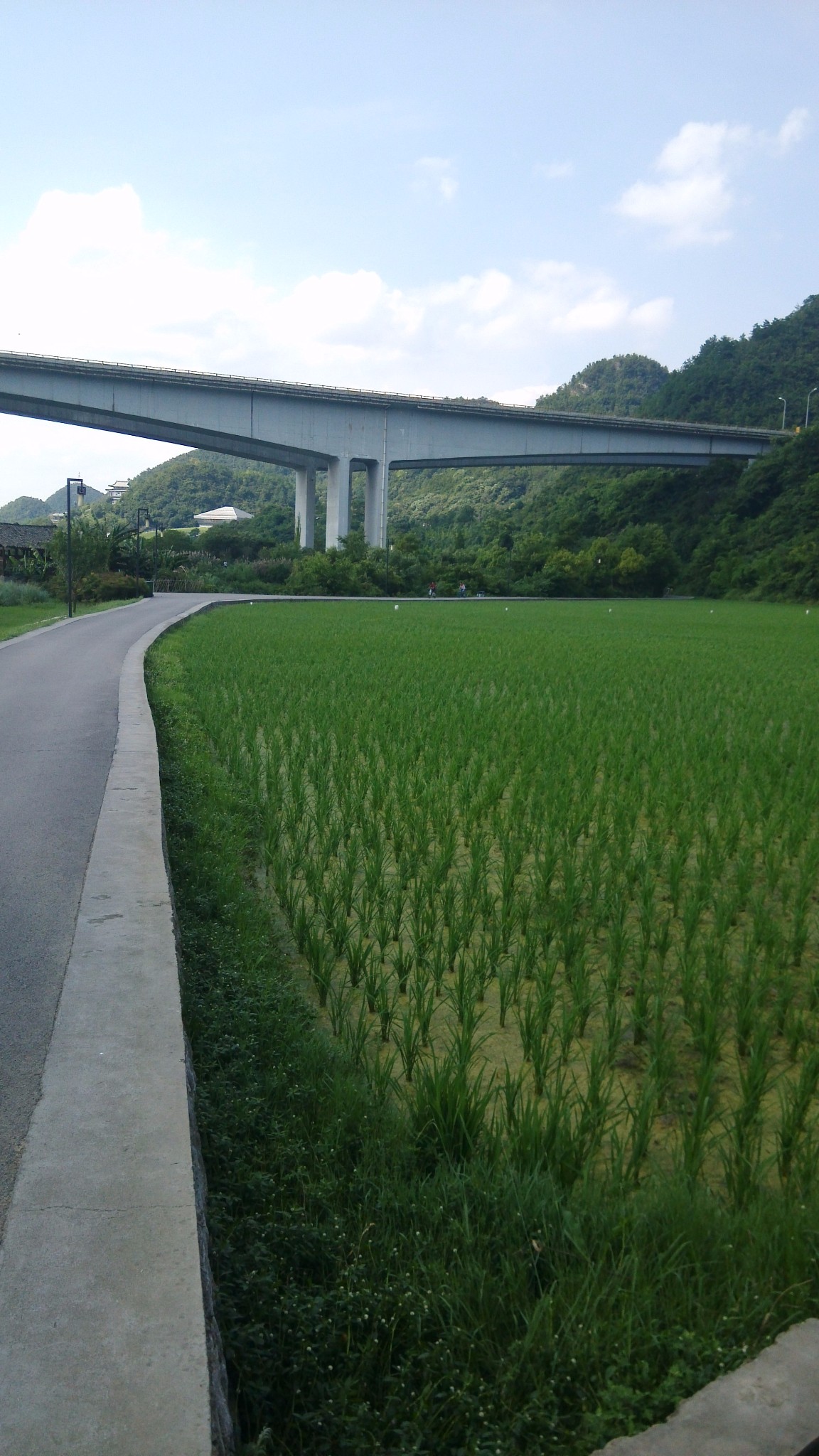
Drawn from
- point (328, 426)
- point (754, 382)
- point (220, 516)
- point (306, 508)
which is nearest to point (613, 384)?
point (754, 382)

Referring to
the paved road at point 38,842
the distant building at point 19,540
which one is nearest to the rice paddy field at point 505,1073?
the paved road at point 38,842

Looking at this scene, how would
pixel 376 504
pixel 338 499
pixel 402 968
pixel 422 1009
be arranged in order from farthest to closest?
pixel 376 504, pixel 338 499, pixel 402 968, pixel 422 1009

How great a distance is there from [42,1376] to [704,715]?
10553mm

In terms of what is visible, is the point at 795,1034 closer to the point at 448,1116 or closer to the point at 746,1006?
the point at 746,1006

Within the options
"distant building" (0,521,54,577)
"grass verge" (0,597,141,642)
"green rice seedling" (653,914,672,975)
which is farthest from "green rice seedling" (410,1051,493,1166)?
"distant building" (0,521,54,577)

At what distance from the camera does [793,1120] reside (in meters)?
2.87

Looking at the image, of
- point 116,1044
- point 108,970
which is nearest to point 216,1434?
point 116,1044

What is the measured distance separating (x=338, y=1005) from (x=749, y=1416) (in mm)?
2214

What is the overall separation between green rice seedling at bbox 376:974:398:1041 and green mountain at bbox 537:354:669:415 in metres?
103

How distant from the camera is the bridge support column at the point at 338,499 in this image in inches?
2052

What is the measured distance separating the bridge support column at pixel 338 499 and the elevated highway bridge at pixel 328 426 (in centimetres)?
8

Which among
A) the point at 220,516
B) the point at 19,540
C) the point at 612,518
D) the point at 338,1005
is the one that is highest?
the point at 220,516

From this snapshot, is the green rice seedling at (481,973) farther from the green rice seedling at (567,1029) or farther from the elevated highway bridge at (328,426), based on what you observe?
the elevated highway bridge at (328,426)

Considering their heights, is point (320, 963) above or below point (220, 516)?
below
